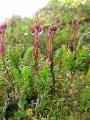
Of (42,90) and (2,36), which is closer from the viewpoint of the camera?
(42,90)

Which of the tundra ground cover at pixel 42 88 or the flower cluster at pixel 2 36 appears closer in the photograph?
the tundra ground cover at pixel 42 88

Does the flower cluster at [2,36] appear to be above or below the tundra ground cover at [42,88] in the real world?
above

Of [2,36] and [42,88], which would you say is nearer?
[42,88]

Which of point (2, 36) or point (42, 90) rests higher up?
point (2, 36)

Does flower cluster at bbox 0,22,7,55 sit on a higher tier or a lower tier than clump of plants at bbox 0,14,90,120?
higher

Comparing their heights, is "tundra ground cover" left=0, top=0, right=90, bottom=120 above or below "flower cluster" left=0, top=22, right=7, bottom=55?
below

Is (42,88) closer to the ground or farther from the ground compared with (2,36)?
closer to the ground

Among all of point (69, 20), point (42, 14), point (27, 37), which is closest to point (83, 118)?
point (27, 37)

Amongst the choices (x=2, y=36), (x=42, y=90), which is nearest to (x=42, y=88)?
(x=42, y=90)

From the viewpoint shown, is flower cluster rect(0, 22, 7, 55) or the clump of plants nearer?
the clump of plants

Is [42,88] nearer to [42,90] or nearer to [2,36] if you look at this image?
[42,90]

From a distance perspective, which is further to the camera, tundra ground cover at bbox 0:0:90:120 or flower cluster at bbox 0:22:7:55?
flower cluster at bbox 0:22:7:55

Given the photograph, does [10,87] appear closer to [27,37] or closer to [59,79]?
[59,79]
